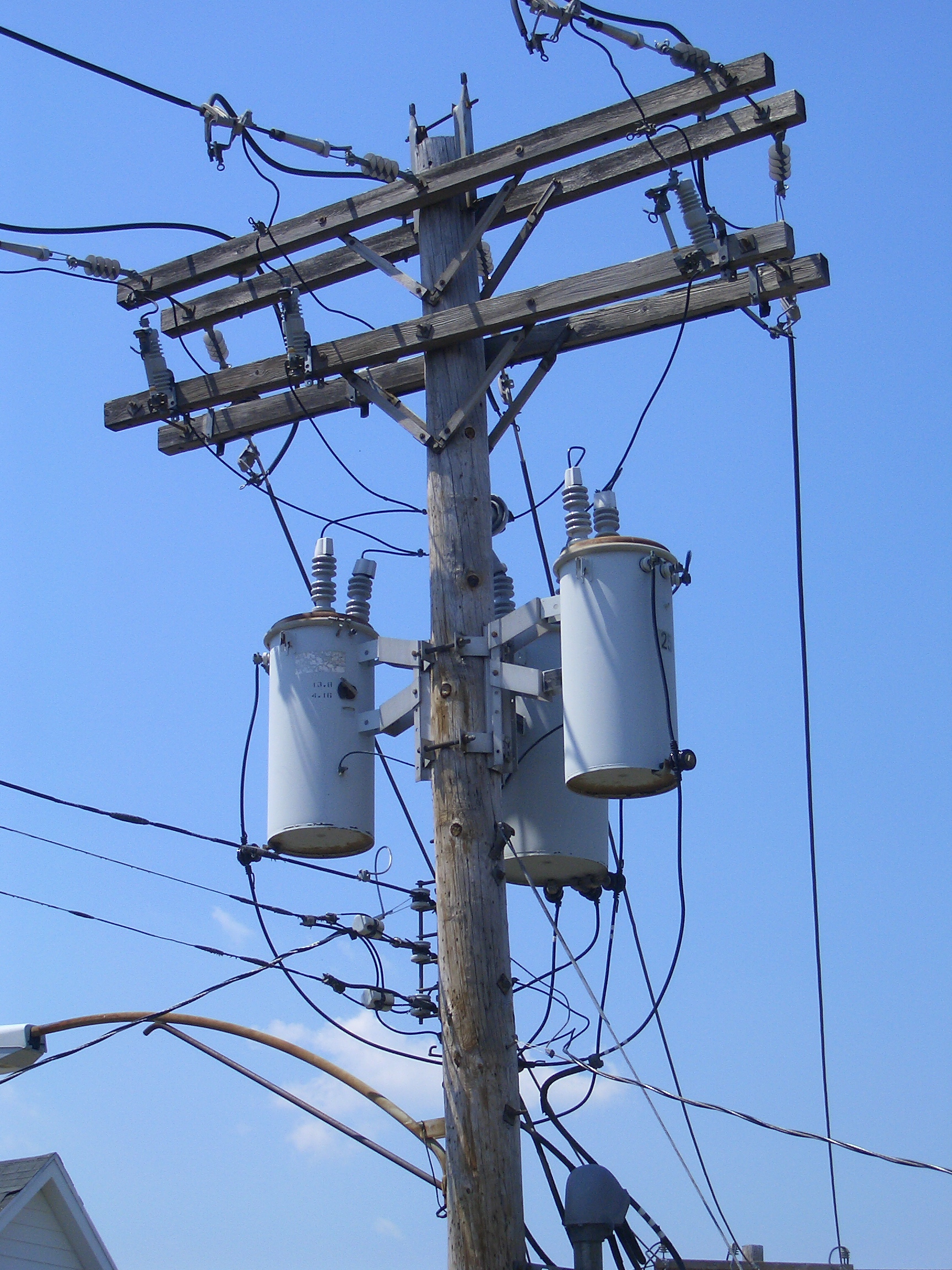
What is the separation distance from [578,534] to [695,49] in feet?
7.44

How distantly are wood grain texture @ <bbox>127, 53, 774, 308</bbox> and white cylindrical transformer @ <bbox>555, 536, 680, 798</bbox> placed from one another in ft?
6.77

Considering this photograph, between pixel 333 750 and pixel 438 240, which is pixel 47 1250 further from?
pixel 438 240

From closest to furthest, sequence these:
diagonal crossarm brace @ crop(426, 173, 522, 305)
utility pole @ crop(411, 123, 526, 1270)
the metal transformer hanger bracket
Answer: utility pole @ crop(411, 123, 526, 1270) → the metal transformer hanger bracket → diagonal crossarm brace @ crop(426, 173, 522, 305)

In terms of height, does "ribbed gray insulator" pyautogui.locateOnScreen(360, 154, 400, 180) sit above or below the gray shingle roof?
above

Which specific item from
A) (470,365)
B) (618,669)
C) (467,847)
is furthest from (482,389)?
(467,847)

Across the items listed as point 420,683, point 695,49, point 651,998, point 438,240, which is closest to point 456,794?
point 420,683

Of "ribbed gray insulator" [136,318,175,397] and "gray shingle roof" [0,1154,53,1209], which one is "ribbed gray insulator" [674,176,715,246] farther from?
"gray shingle roof" [0,1154,53,1209]

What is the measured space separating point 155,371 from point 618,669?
139 inches

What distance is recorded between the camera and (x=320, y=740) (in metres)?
7.56

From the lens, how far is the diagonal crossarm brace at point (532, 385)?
307 inches

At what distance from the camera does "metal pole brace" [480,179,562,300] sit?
7.96 m

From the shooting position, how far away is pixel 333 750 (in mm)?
7559

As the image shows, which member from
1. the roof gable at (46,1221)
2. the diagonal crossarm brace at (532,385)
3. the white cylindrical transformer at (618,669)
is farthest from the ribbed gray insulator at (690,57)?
the roof gable at (46,1221)

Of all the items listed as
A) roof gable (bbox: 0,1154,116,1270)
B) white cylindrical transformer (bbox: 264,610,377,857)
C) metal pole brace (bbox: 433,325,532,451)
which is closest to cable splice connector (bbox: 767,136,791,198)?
metal pole brace (bbox: 433,325,532,451)
